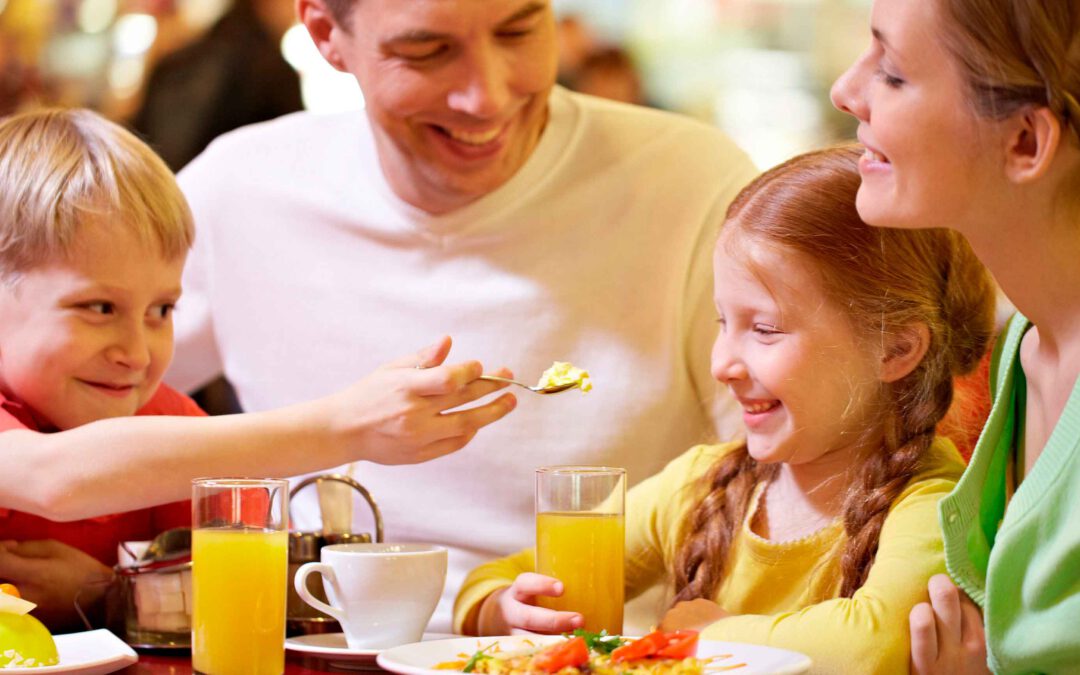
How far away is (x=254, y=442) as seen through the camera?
4.27 ft

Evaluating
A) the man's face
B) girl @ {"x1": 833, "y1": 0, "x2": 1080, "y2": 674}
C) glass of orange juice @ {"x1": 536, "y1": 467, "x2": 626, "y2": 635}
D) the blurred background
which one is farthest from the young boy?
the blurred background

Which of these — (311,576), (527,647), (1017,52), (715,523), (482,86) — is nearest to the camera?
(1017,52)

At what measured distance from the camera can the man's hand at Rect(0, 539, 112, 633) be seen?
140cm

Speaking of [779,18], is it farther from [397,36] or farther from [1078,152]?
[1078,152]

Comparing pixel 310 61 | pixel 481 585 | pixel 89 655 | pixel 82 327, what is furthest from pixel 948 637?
pixel 310 61

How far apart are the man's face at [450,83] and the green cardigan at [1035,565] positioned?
921 millimetres

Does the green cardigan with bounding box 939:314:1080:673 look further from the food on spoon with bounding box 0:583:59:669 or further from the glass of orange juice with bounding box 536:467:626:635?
the food on spoon with bounding box 0:583:59:669

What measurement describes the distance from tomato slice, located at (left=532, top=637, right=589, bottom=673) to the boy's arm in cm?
33

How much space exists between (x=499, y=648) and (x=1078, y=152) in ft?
2.04

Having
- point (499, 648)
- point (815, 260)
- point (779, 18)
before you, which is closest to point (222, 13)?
point (779, 18)

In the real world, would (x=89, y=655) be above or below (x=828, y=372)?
below

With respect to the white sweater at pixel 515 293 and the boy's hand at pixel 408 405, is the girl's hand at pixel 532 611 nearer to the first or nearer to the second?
the boy's hand at pixel 408 405

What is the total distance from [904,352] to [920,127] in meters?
0.38

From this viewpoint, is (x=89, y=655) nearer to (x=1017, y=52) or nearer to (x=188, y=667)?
(x=188, y=667)
